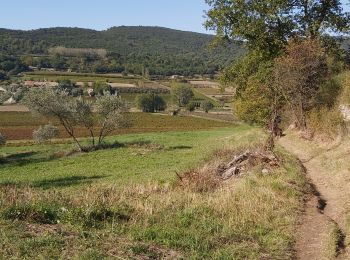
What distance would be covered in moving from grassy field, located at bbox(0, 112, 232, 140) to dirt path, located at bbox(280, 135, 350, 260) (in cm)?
6707

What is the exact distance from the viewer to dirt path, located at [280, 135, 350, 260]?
948 centimetres

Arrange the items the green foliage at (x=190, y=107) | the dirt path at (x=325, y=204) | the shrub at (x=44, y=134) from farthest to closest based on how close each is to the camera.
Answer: the green foliage at (x=190, y=107) < the shrub at (x=44, y=134) < the dirt path at (x=325, y=204)

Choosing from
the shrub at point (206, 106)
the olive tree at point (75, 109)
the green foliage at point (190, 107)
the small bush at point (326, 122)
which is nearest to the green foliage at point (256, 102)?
the small bush at point (326, 122)

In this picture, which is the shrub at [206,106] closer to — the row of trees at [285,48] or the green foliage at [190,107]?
the green foliage at [190,107]

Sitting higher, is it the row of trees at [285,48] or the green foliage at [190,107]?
the row of trees at [285,48]

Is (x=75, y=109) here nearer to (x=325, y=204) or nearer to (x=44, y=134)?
(x=44, y=134)

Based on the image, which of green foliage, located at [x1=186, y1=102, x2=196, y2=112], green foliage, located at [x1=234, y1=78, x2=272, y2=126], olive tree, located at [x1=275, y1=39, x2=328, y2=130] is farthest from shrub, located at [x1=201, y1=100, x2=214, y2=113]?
olive tree, located at [x1=275, y1=39, x2=328, y2=130]

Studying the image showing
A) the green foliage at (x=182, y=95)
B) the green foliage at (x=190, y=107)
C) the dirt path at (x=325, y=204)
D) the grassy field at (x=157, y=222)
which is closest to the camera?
the grassy field at (x=157, y=222)

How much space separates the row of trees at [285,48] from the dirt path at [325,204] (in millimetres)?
5536

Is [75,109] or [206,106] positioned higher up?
[75,109]

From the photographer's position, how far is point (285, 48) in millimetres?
32594

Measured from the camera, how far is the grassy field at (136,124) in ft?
292

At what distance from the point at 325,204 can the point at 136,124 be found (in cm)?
9159

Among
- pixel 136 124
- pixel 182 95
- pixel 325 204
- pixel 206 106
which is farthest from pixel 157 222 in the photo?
pixel 182 95
